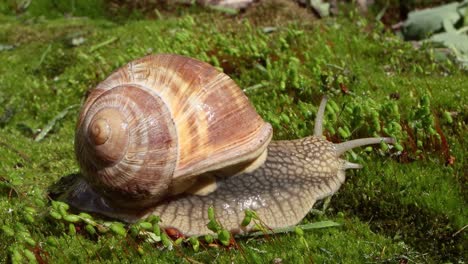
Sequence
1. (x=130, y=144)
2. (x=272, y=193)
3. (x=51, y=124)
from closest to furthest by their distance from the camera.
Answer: (x=130, y=144) < (x=272, y=193) < (x=51, y=124)

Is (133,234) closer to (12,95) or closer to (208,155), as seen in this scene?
(208,155)

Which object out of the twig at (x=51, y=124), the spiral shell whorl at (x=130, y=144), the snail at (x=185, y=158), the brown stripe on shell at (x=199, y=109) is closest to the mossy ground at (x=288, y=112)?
the twig at (x=51, y=124)

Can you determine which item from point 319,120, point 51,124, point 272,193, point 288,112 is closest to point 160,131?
point 272,193

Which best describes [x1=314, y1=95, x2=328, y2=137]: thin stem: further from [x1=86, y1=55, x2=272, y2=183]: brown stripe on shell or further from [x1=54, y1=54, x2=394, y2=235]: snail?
[x1=86, y1=55, x2=272, y2=183]: brown stripe on shell

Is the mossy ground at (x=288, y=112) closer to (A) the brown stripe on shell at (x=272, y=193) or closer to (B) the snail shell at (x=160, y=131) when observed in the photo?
(A) the brown stripe on shell at (x=272, y=193)

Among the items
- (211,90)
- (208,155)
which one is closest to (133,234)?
(208,155)

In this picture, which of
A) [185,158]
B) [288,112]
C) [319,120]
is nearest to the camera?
[185,158]

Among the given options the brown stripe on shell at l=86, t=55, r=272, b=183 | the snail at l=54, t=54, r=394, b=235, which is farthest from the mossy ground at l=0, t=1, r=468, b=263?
the brown stripe on shell at l=86, t=55, r=272, b=183

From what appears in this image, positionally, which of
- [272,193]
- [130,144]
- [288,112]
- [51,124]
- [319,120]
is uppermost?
[130,144]

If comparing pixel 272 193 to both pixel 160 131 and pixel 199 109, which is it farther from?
pixel 160 131
